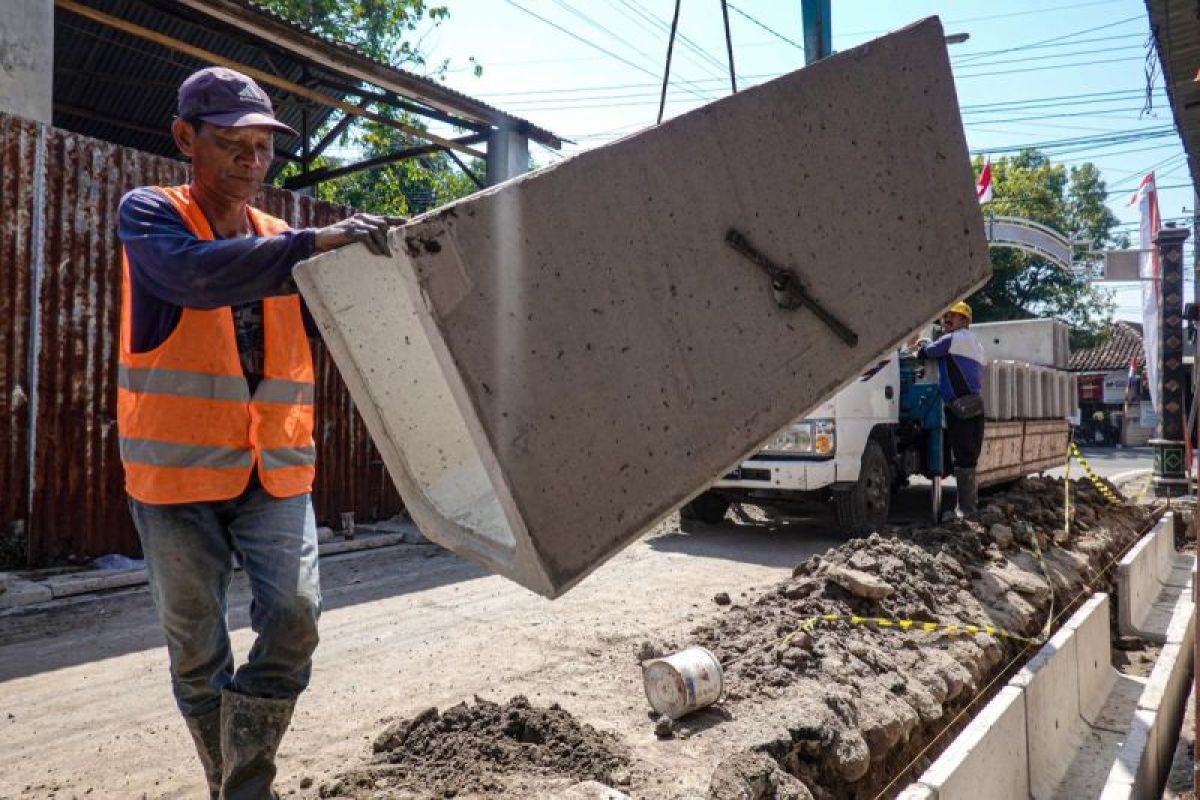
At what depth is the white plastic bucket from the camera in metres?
3.29

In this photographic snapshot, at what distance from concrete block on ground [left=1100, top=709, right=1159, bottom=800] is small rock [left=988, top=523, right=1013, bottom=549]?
2092mm

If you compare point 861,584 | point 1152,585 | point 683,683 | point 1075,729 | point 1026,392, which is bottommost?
point 1075,729

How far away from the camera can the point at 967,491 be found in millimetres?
8031

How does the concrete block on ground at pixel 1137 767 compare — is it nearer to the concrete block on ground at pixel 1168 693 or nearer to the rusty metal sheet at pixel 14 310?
the concrete block on ground at pixel 1168 693

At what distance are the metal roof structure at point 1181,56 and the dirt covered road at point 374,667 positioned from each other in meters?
4.14

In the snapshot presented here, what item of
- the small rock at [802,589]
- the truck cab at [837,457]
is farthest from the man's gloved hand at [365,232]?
the truck cab at [837,457]

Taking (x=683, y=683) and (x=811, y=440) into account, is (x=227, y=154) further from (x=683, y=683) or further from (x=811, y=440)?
(x=811, y=440)

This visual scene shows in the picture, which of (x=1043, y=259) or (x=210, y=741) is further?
(x=1043, y=259)

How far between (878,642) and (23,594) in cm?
554

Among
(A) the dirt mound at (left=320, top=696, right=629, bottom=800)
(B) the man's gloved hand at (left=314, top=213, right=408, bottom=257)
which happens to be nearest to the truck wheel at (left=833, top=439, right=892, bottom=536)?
(A) the dirt mound at (left=320, top=696, right=629, bottom=800)

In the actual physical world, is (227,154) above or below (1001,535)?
above

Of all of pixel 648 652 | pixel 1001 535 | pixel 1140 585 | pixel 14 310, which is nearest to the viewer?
pixel 648 652

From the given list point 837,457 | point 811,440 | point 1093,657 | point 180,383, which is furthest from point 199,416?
point 837,457

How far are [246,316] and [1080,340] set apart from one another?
129ft
